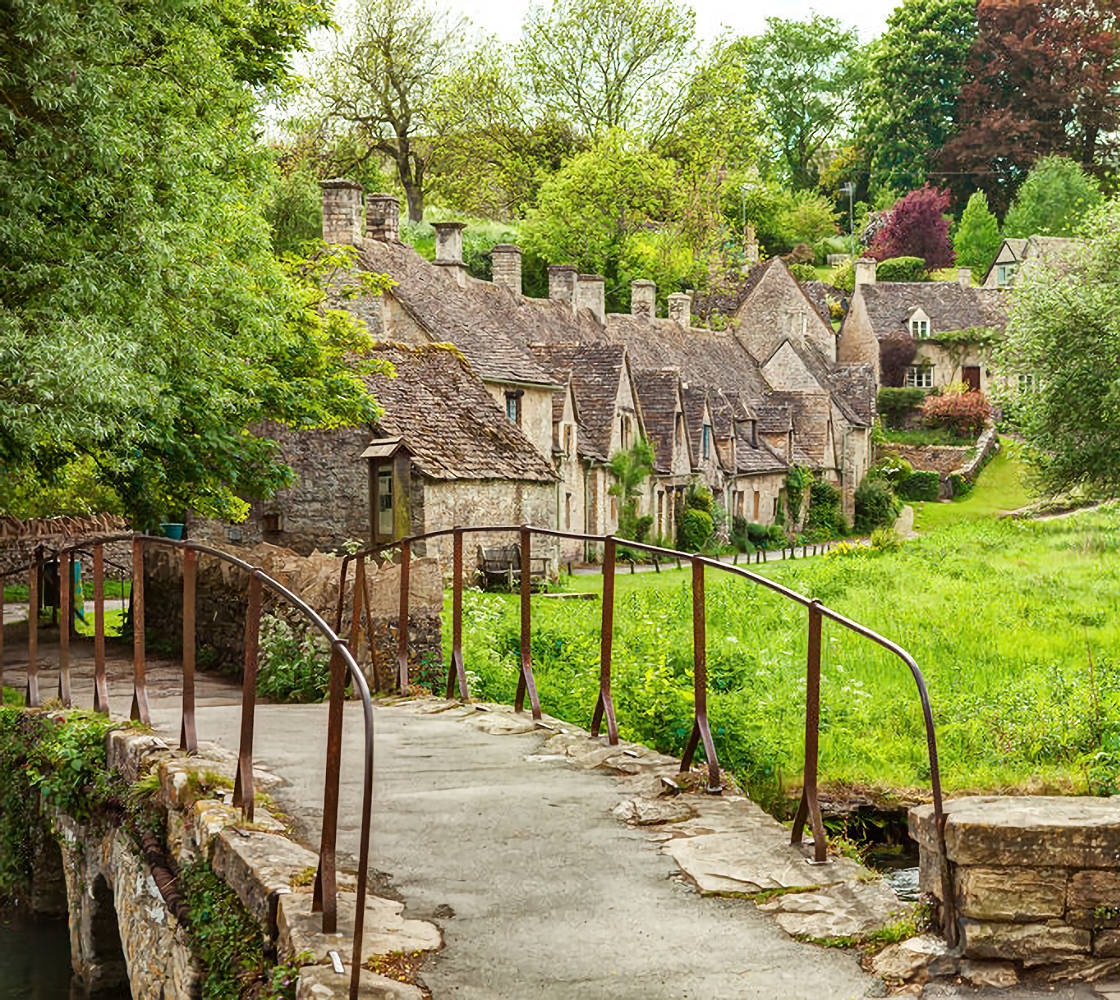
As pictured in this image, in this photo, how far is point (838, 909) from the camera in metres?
6.20

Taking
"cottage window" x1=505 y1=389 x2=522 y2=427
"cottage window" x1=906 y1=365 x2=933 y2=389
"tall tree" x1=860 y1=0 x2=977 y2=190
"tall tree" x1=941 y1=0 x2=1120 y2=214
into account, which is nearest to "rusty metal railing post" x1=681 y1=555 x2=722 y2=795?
"cottage window" x1=505 y1=389 x2=522 y2=427

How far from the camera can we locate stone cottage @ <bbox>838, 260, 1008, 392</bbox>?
75.6m

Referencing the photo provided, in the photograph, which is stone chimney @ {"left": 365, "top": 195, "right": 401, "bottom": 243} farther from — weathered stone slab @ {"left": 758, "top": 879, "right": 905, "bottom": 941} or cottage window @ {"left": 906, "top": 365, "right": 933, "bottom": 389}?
cottage window @ {"left": 906, "top": 365, "right": 933, "bottom": 389}

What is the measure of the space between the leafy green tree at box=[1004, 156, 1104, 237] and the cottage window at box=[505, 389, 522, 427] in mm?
63728

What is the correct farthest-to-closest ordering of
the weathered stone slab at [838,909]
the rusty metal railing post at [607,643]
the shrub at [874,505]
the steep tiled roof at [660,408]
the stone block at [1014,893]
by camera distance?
the shrub at [874,505]
the steep tiled roof at [660,408]
the rusty metal railing post at [607,643]
the weathered stone slab at [838,909]
the stone block at [1014,893]

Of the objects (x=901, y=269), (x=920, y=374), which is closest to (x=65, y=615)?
(x=920, y=374)

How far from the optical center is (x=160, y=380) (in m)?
15.5

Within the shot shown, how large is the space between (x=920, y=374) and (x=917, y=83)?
33.5 m

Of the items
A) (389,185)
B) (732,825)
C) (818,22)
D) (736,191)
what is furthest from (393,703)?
(818,22)

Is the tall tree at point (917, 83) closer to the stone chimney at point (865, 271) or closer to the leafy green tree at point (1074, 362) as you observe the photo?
the stone chimney at point (865, 271)

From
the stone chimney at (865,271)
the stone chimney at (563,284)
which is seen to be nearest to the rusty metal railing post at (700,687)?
the stone chimney at (563,284)

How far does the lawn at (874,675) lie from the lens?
1468cm

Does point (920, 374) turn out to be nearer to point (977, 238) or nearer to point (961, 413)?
point (961, 413)

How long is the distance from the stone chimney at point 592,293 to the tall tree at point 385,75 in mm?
18349
